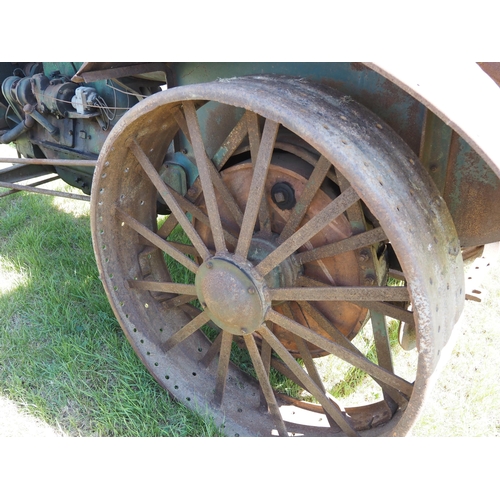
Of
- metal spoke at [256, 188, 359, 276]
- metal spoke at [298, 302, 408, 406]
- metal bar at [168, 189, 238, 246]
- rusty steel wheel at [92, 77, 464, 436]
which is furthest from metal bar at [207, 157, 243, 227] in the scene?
metal spoke at [298, 302, 408, 406]

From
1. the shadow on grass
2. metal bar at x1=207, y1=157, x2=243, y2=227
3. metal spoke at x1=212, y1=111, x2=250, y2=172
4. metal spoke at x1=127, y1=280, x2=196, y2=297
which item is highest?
metal spoke at x1=212, y1=111, x2=250, y2=172

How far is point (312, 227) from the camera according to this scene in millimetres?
1704

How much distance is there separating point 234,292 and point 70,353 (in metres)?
1.23

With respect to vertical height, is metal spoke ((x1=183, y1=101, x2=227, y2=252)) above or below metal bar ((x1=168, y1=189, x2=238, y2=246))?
above

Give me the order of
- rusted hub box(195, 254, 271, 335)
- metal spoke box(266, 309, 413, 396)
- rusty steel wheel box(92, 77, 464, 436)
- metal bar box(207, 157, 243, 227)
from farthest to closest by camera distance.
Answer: metal bar box(207, 157, 243, 227) → rusted hub box(195, 254, 271, 335) → metal spoke box(266, 309, 413, 396) → rusty steel wheel box(92, 77, 464, 436)

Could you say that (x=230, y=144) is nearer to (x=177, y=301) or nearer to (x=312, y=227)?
(x=312, y=227)

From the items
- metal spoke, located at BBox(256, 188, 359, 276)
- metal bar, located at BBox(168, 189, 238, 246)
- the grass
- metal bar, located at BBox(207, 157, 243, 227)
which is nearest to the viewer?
metal spoke, located at BBox(256, 188, 359, 276)

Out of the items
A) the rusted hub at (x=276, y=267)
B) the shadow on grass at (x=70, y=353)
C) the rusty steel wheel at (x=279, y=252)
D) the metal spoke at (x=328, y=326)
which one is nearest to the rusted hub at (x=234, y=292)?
the rusty steel wheel at (x=279, y=252)

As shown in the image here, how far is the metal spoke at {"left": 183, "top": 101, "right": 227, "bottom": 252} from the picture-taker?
1.92m

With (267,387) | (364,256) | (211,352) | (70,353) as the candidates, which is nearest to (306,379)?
(267,387)

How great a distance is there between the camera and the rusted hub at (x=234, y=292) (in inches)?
74.2

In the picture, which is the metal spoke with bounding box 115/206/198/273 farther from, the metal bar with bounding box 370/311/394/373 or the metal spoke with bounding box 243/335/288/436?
the metal bar with bounding box 370/311/394/373

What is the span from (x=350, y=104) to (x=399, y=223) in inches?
19.8

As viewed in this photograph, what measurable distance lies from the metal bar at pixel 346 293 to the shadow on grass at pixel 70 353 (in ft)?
2.50
